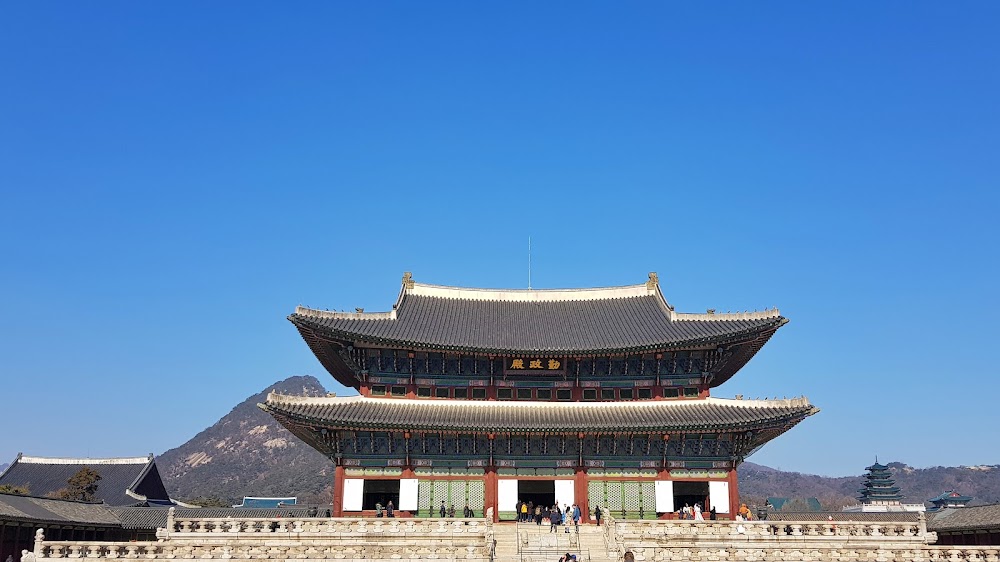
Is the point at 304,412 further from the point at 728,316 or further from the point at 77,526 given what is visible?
the point at 728,316

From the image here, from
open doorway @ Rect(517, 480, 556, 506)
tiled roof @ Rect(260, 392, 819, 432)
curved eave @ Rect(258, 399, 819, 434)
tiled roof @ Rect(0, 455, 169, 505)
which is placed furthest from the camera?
tiled roof @ Rect(0, 455, 169, 505)

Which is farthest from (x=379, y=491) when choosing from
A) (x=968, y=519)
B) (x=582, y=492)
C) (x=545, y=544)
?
(x=968, y=519)

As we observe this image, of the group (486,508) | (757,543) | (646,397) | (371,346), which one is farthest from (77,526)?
(757,543)

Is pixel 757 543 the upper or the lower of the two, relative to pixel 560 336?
lower

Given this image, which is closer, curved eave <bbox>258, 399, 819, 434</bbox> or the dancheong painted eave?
curved eave <bbox>258, 399, 819, 434</bbox>

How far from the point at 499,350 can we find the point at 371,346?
257 inches

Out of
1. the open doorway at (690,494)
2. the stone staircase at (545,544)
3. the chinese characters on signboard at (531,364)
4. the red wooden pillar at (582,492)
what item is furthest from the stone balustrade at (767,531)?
the chinese characters on signboard at (531,364)

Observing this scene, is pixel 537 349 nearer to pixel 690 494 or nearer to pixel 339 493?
pixel 690 494

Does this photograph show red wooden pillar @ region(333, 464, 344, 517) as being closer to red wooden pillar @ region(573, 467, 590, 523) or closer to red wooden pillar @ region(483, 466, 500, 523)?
red wooden pillar @ region(483, 466, 500, 523)

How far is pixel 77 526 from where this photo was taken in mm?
43531

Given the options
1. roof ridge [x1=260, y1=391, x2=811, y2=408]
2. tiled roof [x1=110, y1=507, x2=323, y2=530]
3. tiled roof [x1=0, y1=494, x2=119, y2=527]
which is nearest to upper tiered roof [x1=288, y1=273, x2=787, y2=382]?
roof ridge [x1=260, y1=391, x2=811, y2=408]

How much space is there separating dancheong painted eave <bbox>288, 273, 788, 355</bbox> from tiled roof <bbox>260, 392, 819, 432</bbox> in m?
2.94

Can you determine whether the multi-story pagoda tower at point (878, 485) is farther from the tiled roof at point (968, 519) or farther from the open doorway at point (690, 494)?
the open doorway at point (690, 494)

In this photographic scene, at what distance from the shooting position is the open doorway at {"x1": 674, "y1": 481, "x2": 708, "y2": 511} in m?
40.7
